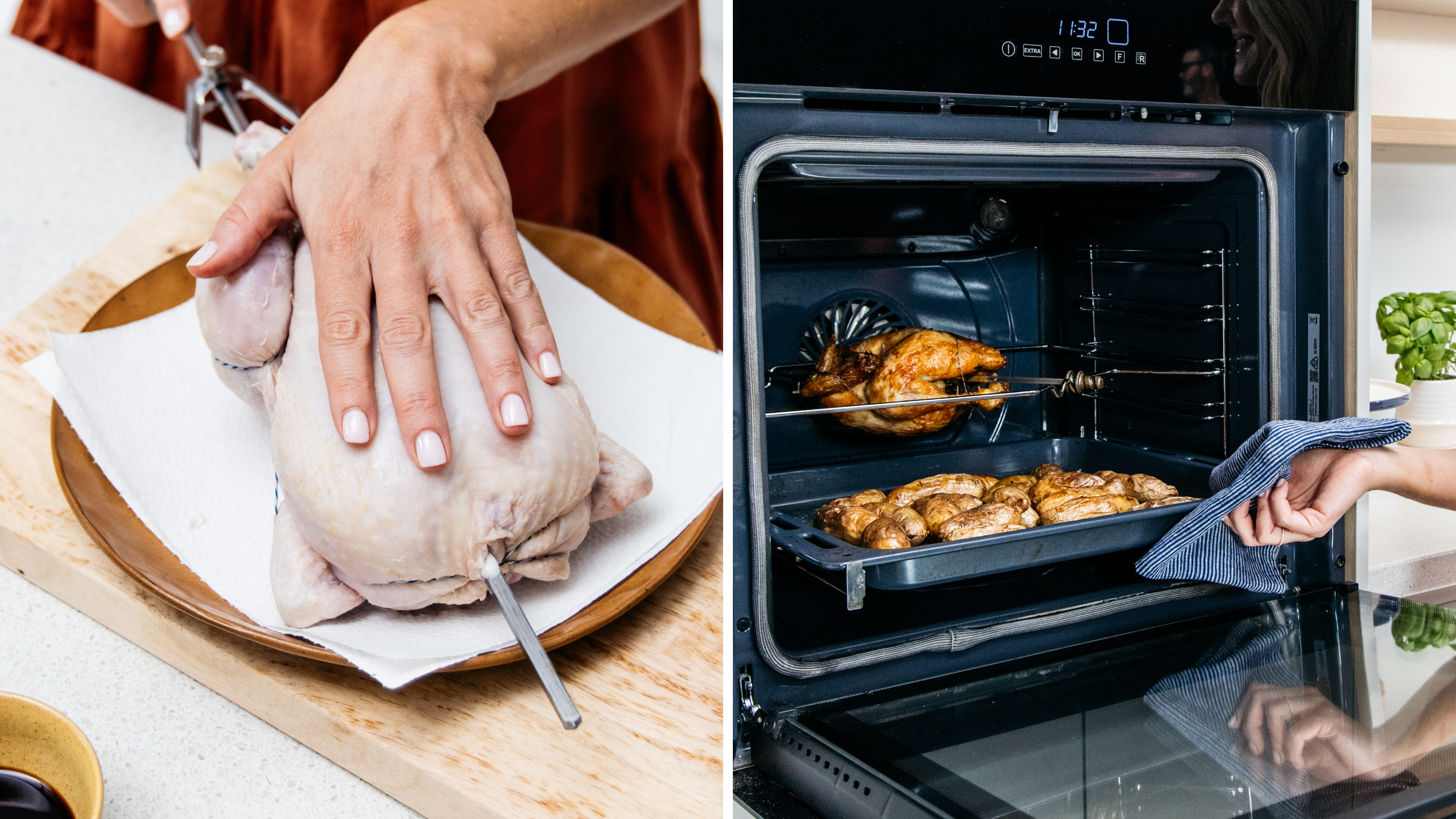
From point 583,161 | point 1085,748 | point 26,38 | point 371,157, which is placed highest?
point 26,38

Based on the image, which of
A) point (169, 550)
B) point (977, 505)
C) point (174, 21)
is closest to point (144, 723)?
point (169, 550)

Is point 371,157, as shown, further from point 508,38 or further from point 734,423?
point 734,423

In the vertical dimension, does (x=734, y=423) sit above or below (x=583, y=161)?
below

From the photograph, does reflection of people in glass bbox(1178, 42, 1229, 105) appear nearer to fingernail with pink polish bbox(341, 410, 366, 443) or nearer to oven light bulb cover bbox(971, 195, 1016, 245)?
oven light bulb cover bbox(971, 195, 1016, 245)

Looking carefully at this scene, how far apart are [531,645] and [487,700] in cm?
15

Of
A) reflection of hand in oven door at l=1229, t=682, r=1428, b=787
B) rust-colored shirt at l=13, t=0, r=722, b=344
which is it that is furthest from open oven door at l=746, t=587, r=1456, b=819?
rust-colored shirt at l=13, t=0, r=722, b=344

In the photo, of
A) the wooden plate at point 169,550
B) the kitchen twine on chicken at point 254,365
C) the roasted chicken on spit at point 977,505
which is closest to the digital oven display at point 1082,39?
the roasted chicken on spit at point 977,505

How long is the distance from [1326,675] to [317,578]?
81 cm

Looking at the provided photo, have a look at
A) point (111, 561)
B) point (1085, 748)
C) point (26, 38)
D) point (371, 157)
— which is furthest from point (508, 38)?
point (26, 38)

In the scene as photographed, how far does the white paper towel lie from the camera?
0.77 meters

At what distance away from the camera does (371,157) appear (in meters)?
0.79

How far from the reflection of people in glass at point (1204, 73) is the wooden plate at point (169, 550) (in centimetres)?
55

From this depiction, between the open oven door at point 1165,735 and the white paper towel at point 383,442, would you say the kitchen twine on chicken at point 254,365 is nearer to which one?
the white paper towel at point 383,442

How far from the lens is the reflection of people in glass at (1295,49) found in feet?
2.74
